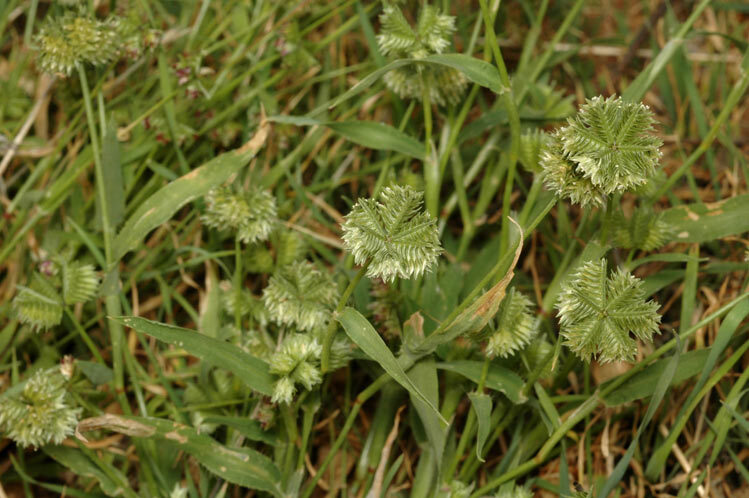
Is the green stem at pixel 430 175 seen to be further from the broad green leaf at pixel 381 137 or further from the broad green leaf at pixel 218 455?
the broad green leaf at pixel 218 455

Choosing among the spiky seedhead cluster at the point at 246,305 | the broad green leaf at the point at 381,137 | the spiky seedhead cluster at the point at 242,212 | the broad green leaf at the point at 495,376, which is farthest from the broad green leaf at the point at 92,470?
the broad green leaf at the point at 381,137

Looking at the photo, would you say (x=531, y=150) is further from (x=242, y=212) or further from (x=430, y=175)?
(x=242, y=212)

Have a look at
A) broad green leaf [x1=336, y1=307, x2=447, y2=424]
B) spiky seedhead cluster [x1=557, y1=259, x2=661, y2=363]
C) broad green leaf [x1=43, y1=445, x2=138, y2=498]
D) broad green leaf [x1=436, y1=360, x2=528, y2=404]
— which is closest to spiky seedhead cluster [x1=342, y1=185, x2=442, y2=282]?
broad green leaf [x1=336, y1=307, x2=447, y2=424]

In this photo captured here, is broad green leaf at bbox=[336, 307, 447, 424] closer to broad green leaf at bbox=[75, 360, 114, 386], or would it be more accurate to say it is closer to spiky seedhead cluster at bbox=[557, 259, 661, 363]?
spiky seedhead cluster at bbox=[557, 259, 661, 363]

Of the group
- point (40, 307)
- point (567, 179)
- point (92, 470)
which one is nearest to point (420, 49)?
point (567, 179)

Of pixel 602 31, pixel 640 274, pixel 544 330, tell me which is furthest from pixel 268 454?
pixel 602 31

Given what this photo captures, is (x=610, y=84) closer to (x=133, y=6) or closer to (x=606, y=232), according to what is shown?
(x=606, y=232)
